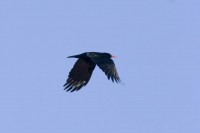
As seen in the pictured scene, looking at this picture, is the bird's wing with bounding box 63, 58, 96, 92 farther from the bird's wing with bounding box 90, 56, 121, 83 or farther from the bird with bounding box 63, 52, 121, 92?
the bird's wing with bounding box 90, 56, 121, 83

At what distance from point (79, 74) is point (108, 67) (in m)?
2.60

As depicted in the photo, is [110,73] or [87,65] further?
[87,65]

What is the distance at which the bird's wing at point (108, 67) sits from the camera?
37.2 m

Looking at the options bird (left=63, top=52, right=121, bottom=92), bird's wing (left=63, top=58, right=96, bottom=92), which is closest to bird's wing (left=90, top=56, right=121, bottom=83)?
bird (left=63, top=52, right=121, bottom=92)

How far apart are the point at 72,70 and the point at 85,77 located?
64 centimetres

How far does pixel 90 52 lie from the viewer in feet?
129

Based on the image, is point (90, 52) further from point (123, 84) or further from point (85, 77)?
point (123, 84)

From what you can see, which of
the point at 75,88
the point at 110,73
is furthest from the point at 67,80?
the point at 110,73

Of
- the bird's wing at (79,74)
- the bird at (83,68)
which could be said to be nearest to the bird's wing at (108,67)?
the bird at (83,68)

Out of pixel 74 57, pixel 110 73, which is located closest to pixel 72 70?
pixel 74 57

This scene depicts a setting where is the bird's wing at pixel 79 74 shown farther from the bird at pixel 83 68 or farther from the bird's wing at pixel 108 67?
the bird's wing at pixel 108 67

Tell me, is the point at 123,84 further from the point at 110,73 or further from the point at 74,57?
the point at 74,57

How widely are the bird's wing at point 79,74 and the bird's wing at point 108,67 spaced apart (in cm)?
171

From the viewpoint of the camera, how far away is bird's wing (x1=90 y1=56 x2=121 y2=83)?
3716cm
